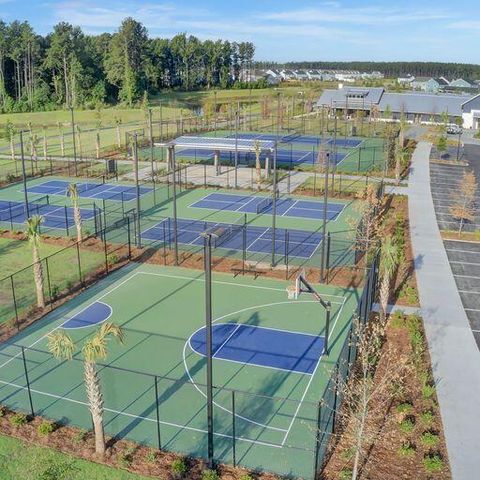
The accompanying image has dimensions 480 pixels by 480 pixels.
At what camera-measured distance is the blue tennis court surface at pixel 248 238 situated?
92.4ft

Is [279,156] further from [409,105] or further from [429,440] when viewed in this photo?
[429,440]

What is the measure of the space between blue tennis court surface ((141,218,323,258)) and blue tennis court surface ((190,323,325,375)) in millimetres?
7505

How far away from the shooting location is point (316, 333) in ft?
66.2

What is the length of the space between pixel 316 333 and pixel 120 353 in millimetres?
6934

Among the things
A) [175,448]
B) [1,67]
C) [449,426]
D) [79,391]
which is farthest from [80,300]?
[1,67]

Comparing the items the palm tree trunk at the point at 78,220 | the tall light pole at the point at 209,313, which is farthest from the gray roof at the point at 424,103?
the tall light pole at the point at 209,313

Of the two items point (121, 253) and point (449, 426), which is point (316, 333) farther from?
point (121, 253)

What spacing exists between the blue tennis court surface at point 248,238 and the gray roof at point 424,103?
6341 centimetres

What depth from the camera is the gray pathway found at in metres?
14.0

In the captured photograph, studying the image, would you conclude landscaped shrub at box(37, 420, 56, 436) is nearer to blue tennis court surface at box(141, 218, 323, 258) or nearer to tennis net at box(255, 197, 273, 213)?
blue tennis court surface at box(141, 218, 323, 258)

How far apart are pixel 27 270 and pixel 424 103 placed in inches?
3073

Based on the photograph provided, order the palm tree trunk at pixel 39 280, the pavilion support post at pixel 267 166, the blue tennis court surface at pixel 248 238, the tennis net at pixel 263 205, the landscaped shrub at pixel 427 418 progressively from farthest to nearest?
the pavilion support post at pixel 267 166
the tennis net at pixel 263 205
the blue tennis court surface at pixel 248 238
the palm tree trunk at pixel 39 280
the landscaped shrub at pixel 427 418

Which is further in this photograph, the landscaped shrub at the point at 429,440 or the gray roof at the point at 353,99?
the gray roof at the point at 353,99

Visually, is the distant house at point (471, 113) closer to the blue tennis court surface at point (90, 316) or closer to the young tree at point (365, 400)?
the young tree at point (365, 400)
